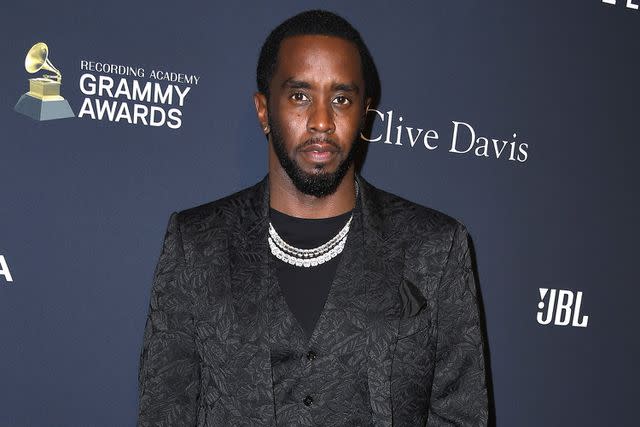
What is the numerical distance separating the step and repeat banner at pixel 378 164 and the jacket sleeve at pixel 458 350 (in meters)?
0.59

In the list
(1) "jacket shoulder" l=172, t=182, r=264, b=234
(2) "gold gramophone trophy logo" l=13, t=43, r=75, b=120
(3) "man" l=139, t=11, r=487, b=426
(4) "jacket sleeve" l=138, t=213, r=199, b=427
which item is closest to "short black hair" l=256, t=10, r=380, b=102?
(3) "man" l=139, t=11, r=487, b=426

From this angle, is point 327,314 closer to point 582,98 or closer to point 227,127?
point 227,127

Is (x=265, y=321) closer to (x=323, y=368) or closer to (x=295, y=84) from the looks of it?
(x=323, y=368)

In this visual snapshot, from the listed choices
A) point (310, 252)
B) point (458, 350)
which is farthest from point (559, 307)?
point (310, 252)

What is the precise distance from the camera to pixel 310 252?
→ 1.67m

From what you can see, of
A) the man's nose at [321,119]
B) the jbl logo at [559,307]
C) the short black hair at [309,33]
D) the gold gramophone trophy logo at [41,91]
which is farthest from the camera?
the jbl logo at [559,307]

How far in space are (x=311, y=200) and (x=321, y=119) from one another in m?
0.23

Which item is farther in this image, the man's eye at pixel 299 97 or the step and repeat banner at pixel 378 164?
the step and repeat banner at pixel 378 164

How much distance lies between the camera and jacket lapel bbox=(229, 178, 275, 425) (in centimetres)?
156

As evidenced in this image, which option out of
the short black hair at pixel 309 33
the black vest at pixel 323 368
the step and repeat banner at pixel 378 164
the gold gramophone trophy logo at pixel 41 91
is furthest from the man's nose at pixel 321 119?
the gold gramophone trophy logo at pixel 41 91

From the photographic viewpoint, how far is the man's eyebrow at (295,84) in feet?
5.20

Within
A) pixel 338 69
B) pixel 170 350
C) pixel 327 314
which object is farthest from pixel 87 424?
pixel 338 69

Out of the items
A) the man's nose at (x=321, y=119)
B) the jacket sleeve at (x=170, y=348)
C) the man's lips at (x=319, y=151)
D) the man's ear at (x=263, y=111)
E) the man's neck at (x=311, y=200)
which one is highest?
the man's ear at (x=263, y=111)

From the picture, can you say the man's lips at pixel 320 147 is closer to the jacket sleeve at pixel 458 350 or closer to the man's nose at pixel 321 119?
the man's nose at pixel 321 119
